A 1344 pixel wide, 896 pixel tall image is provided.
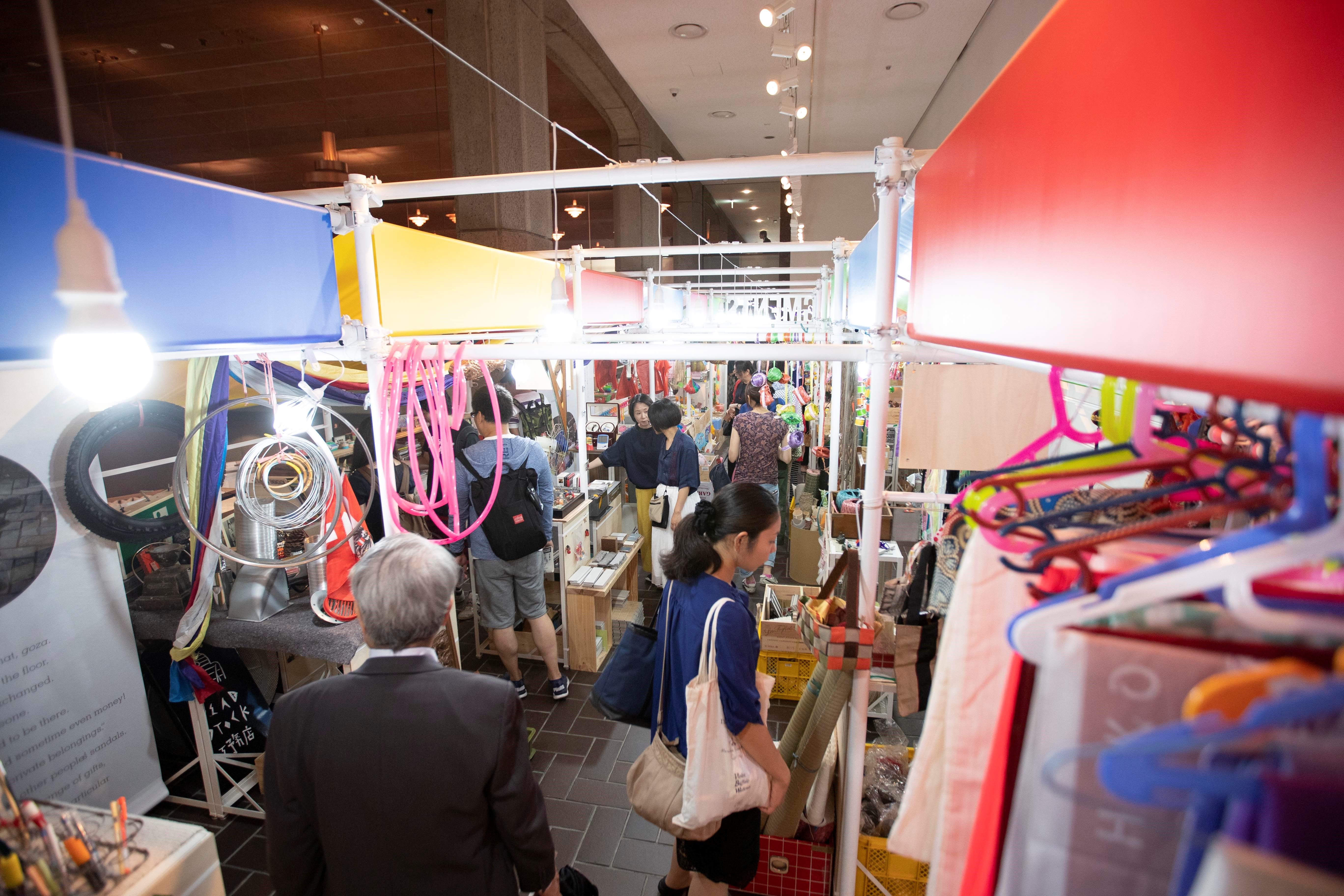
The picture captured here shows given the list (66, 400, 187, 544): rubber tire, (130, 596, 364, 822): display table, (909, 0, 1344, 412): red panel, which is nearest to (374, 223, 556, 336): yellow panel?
(66, 400, 187, 544): rubber tire

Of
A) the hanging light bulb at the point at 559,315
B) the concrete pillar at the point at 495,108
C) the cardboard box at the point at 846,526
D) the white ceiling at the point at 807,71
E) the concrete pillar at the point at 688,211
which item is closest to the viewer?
the hanging light bulb at the point at 559,315

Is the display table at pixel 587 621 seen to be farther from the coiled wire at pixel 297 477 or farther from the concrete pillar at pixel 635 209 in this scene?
the concrete pillar at pixel 635 209

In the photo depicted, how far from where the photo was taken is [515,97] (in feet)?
16.4

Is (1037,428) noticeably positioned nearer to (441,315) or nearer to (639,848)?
(441,315)

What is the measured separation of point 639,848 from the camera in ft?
9.75

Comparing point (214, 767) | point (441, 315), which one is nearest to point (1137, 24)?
point (441, 315)

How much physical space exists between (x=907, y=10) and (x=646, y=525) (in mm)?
6750

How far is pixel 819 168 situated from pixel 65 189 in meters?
1.89

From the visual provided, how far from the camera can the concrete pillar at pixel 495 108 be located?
5.68m

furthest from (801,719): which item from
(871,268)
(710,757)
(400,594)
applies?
(871,268)

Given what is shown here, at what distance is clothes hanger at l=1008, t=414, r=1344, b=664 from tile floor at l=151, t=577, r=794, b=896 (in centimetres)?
257

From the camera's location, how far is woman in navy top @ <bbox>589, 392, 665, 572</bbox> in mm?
5191

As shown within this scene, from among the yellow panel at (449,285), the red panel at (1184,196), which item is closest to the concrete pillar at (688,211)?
the yellow panel at (449,285)

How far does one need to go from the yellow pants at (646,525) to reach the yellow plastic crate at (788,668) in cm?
187
